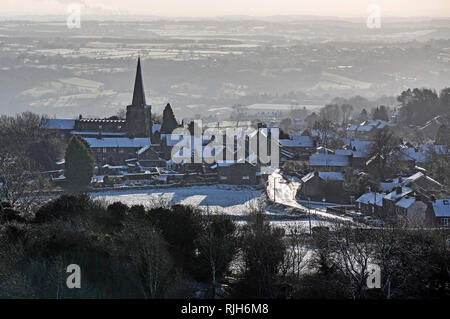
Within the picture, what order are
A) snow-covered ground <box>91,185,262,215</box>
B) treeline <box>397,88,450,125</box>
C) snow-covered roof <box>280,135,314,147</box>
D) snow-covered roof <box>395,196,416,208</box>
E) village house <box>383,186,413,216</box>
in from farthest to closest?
treeline <box>397,88,450,125</box> → snow-covered roof <box>280,135,314,147</box> → snow-covered ground <box>91,185,262,215</box> → village house <box>383,186,413,216</box> → snow-covered roof <box>395,196,416,208</box>

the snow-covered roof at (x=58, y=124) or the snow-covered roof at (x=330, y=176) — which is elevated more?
the snow-covered roof at (x=58, y=124)

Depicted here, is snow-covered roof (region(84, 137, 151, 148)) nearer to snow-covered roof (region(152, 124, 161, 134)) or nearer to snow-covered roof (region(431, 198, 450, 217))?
snow-covered roof (region(152, 124, 161, 134))

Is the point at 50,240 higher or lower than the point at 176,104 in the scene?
higher

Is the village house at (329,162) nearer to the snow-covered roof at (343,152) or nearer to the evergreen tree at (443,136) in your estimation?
the snow-covered roof at (343,152)

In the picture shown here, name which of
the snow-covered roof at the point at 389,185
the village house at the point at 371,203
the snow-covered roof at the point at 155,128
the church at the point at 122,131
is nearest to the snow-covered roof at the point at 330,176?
the snow-covered roof at the point at 389,185

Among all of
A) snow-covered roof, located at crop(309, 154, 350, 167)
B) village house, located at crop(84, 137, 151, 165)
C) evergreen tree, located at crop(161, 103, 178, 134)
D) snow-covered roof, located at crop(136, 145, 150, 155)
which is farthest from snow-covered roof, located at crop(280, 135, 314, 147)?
snow-covered roof, located at crop(136, 145, 150, 155)

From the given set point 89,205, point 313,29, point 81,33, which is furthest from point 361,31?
point 89,205
